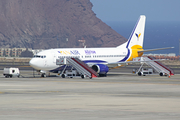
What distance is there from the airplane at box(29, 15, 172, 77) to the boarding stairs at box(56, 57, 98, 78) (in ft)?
4.50

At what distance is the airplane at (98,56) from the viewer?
208 ft

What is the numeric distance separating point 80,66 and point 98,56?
24.7ft

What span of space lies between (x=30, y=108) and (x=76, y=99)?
21.6 ft

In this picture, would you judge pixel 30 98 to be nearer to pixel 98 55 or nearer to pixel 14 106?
pixel 14 106

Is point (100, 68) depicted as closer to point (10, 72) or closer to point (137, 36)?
point (10, 72)

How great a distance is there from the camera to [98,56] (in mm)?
69500

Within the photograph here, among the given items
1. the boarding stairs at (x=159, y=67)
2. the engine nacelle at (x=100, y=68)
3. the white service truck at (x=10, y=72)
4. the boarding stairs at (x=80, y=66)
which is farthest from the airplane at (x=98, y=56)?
the white service truck at (x=10, y=72)

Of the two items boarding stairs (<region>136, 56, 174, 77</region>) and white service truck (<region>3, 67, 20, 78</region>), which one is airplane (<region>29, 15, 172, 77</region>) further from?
white service truck (<region>3, 67, 20, 78</region>)

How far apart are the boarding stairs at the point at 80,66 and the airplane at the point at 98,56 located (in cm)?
137

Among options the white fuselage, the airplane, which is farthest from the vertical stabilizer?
the white fuselage

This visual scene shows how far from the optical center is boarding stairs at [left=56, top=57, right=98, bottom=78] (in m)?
61.8

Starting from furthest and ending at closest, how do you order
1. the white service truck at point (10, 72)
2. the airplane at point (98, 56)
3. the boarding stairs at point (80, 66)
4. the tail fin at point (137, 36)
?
the tail fin at point (137, 36) < the white service truck at point (10, 72) < the airplane at point (98, 56) < the boarding stairs at point (80, 66)

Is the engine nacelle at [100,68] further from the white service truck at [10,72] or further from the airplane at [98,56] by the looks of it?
the white service truck at [10,72]

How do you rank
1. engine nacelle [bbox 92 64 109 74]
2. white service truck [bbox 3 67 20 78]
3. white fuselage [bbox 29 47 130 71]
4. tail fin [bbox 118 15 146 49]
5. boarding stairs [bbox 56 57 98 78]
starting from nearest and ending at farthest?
1. boarding stairs [bbox 56 57 98 78]
2. white fuselage [bbox 29 47 130 71]
3. white service truck [bbox 3 67 20 78]
4. engine nacelle [bbox 92 64 109 74]
5. tail fin [bbox 118 15 146 49]
